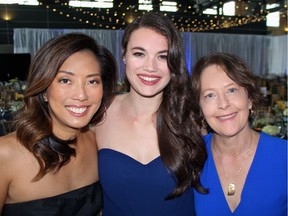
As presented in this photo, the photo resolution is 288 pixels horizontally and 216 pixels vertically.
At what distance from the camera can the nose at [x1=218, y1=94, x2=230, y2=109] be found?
1956 mm

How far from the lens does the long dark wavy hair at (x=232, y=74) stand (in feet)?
6.56

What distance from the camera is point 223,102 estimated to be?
1964mm

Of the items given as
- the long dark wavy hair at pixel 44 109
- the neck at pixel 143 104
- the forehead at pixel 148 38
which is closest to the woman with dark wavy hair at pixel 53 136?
the long dark wavy hair at pixel 44 109

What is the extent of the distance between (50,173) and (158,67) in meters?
0.93

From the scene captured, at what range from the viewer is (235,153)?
6.98 ft

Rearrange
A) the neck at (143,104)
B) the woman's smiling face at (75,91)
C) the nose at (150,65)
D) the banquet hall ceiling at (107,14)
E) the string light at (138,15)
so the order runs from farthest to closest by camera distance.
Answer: the string light at (138,15) < the banquet hall ceiling at (107,14) < the neck at (143,104) < the nose at (150,65) < the woman's smiling face at (75,91)

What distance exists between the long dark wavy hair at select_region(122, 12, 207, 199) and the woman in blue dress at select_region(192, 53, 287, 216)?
0.10 meters

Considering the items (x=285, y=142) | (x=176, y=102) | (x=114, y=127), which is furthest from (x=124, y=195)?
(x=285, y=142)

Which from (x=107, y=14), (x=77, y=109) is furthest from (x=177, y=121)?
(x=107, y=14)

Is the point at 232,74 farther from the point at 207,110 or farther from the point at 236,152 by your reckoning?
the point at 236,152

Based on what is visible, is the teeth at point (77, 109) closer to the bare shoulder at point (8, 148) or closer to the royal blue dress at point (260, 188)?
the bare shoulder at point (8, 148)

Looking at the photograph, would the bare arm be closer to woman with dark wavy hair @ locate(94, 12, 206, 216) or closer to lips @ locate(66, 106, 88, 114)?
lips @ locate(66, 106, 88, 114)

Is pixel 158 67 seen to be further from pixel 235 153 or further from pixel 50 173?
pixel 50 173

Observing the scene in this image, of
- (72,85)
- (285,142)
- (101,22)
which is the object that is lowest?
(285,142)
